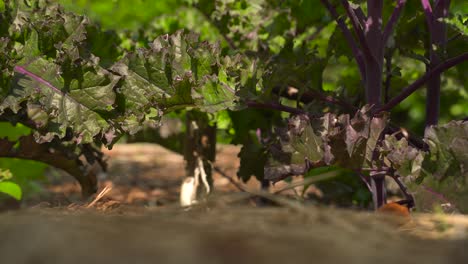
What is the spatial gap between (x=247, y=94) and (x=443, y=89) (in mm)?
1694

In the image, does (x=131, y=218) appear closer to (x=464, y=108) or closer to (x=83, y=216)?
(x=83, y=216)

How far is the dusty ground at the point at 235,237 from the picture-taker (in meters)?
1.16

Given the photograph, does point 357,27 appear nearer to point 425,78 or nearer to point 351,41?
point 351,41

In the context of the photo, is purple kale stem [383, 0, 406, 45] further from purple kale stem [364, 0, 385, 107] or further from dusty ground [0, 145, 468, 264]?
dusty ground [0, 145, 468, 264]

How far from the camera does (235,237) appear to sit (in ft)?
4.16

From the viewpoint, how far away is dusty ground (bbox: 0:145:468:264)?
45.8 inches

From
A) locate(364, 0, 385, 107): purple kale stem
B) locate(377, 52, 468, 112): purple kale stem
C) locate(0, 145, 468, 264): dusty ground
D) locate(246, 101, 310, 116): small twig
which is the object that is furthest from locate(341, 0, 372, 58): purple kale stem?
locate(0, 145, 468, 264): dusty ground

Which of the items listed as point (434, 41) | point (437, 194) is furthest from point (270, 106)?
point (437, 194)

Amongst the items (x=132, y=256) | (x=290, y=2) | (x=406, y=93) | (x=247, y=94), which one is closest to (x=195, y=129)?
(x=290, y=2)

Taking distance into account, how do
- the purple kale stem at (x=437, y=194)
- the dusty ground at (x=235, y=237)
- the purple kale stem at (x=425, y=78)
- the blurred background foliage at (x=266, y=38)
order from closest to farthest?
1. the dusty ground at (x=235, y=237)
2. the purple kale stem at (x=437, y=194)
3. the purple kale stem at (x=425, y=78)
4. the blurred background foliage at (x=266, y=38)

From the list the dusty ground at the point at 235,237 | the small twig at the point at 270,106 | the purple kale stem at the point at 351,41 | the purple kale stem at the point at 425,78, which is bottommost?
the dusty ground at the point at 235,237

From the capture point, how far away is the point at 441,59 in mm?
2443

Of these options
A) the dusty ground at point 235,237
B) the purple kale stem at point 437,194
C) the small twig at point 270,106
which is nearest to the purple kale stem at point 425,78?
the small twig at point 270,106

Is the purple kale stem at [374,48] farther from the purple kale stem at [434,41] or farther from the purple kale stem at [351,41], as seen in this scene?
the purple kale stem at [434,41]
